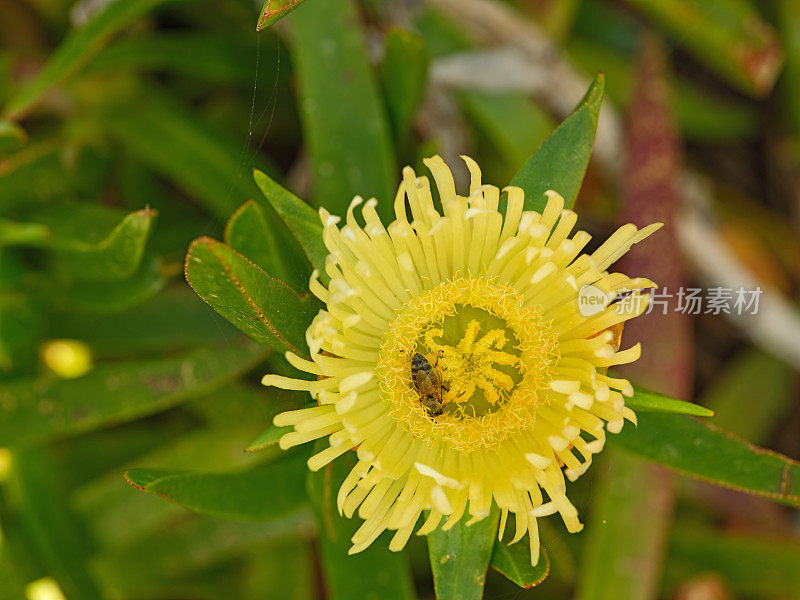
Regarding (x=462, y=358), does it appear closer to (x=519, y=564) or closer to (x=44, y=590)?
(x=519, y=564)

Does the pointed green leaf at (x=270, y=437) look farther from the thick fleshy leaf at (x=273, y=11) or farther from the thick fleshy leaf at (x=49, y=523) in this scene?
the thick fleshy leaf at (x=49, y=523)

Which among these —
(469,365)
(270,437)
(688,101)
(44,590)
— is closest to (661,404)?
(469,365)

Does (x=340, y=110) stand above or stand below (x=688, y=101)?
below

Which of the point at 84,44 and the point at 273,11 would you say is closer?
the point at 273,11

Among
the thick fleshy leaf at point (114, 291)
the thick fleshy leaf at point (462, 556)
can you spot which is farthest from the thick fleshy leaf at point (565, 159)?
the thick fleshy leaf at point (114, 291)

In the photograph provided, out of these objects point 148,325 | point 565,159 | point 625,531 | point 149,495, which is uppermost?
point 565,159

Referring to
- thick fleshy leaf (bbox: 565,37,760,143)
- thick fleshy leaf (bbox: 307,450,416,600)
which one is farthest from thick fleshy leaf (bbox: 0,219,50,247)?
thick fleshy leaf (bbox: 565,37,760,143)
